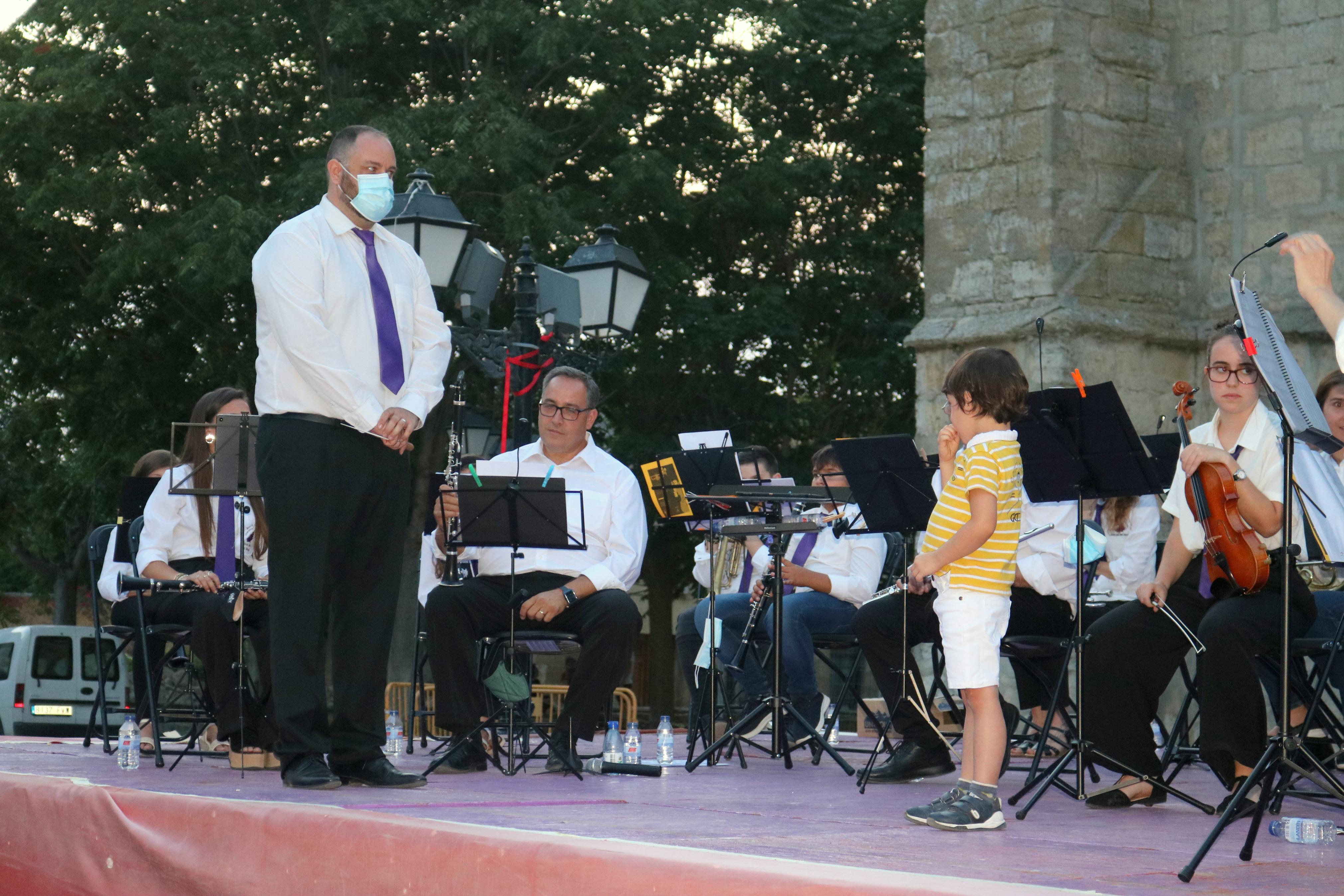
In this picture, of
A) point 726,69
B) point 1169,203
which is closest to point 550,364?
point 1169,203

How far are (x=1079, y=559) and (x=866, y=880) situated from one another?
9.23ft

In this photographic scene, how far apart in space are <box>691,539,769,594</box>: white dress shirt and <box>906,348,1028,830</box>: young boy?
3730 mm

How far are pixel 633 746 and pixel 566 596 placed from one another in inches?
34.9

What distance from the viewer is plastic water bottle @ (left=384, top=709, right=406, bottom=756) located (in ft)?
26.3

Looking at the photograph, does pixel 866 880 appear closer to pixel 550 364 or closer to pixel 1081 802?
pixel 1081 802

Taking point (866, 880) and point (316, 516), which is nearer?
point (866, 880)

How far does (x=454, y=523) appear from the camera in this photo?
6547 mm

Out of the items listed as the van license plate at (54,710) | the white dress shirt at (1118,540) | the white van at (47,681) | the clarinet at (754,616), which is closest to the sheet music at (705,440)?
the clarinet at (754,616)

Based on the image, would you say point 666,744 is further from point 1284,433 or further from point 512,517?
point 1284,433

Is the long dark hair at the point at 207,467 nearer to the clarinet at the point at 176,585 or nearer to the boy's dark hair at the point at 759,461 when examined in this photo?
the clarinet at the point at 176,585

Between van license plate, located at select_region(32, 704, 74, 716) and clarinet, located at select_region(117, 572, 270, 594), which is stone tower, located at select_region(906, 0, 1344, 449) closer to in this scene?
clarinet, located at select_region(117, 572, 270, 594)

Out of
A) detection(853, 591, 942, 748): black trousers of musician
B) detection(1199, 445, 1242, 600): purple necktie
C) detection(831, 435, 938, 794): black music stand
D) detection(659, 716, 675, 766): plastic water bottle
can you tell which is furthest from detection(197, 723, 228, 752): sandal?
detection(1199, 445, 1242, 600): purple necktie

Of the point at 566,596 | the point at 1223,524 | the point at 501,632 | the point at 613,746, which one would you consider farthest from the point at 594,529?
the point at 1223,524

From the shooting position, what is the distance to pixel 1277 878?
150 inches
